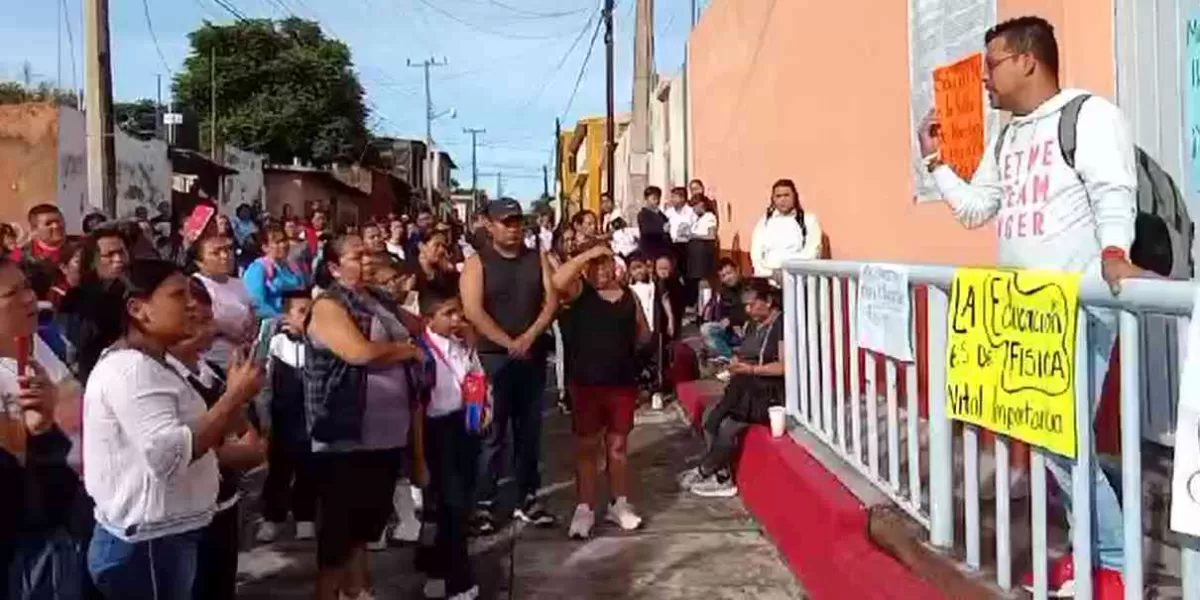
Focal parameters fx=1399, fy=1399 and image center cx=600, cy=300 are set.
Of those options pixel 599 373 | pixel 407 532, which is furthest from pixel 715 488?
pixel 407 532

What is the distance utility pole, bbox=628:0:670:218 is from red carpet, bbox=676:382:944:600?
16.3 meters

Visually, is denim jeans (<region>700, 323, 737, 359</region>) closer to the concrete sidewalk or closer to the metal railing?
the concrete sidewalk

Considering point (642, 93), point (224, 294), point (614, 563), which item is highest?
point (642, 93)

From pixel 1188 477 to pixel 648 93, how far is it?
21.8 meters

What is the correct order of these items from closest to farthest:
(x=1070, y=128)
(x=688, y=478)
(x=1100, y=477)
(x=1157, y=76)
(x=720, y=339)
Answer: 1. (x=1100, y=477)
2. (x=1070, y=128)
3. (x=1157, y=76)
4. (x=688, y=478)
5. (x=720, y=339)

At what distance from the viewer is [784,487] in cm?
643

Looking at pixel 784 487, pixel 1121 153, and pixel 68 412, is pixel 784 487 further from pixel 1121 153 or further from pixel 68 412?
pixel 68 412

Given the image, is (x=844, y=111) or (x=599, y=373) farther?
(x=844, y=111)

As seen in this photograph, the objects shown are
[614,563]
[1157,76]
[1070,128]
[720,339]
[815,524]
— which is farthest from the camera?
[720,339]

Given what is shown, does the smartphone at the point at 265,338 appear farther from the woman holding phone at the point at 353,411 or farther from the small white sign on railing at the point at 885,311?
the small white sign on railing at the point at 885,311

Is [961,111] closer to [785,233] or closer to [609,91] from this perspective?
[785,233]

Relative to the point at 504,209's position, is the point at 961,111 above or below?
above

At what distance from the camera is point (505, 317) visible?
7.14 m

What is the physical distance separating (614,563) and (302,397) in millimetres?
1691
